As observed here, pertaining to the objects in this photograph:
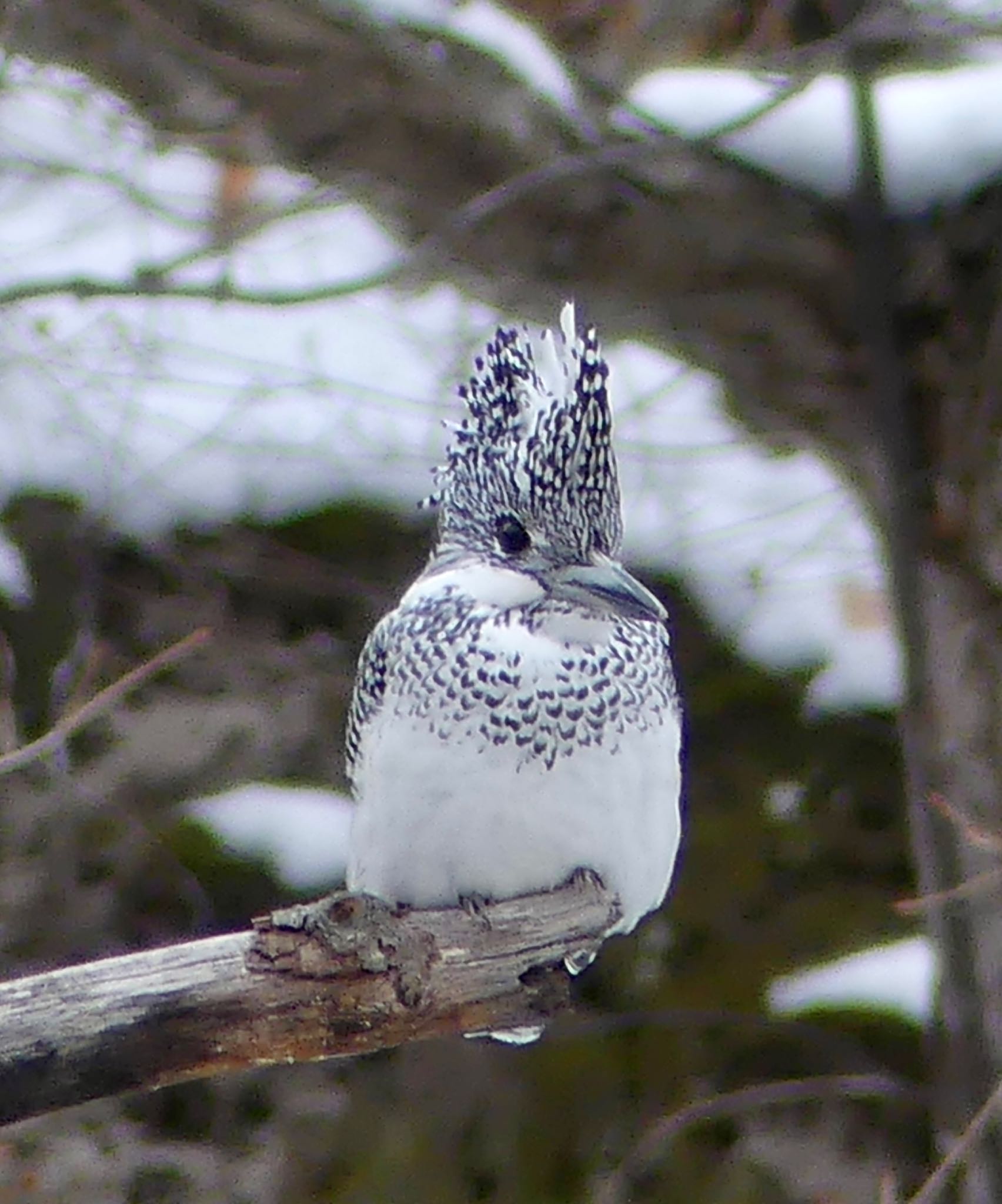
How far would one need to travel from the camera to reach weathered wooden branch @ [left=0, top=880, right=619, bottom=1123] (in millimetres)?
1441

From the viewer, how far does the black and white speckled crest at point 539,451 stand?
5.46 ft

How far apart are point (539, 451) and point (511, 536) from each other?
0.34ft

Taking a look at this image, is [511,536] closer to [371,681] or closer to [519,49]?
[371,681]

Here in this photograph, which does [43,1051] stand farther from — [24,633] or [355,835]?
[24,633]

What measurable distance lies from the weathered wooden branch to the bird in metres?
0.16

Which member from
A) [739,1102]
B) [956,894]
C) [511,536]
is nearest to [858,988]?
[739,1102]

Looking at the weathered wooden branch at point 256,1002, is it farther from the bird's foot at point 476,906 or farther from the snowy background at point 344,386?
the snowy background at point 344,386

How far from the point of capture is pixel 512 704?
5.89 feet

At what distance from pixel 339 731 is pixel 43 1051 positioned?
2863 mm

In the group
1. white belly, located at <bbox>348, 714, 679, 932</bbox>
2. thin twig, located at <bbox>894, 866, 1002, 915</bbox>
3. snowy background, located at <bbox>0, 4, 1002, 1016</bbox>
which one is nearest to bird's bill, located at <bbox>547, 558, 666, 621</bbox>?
white belly, located at <bbox>348, 714, 679, 932</bbox>

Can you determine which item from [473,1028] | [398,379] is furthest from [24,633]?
[473,1028]

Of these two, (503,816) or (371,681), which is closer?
(503,816)

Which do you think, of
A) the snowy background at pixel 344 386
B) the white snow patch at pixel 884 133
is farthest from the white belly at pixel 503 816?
the white snow patch at pixel 884 133

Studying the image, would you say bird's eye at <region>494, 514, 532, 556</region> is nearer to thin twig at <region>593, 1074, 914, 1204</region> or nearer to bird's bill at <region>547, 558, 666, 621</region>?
bird's bill at <region>547, 558, 666, 621</region>
